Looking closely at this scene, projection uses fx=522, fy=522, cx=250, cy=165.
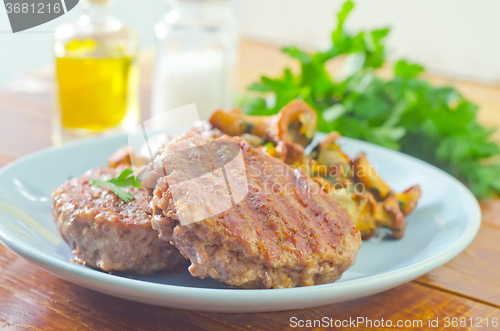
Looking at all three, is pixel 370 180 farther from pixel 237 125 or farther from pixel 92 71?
pixel 92 71

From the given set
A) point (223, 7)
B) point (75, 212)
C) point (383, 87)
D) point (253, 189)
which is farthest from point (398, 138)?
point (75, 212)

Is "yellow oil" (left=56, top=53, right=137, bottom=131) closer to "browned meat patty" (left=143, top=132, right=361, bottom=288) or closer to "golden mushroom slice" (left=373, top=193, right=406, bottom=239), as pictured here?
"browned meat patty" (left=143, top=132, right=361, bottom=288)

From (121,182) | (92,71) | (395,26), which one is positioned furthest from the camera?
(395,26)

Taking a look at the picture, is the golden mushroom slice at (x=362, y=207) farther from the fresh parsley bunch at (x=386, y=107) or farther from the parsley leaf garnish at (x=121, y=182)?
the fresh parsley bunch at (x=386, y=107)

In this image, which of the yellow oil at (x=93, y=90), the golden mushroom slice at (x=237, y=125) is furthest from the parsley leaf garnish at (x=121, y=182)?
the yellow oil at (x=93, y=90)

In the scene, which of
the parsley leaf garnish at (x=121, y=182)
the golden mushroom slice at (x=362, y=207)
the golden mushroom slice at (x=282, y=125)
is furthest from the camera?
the golden mushroom slice at (x=282, y=125)

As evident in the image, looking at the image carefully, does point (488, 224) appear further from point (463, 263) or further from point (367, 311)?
Answer: point (367, 311)

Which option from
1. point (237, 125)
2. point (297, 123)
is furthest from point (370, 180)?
point (237, 125)
